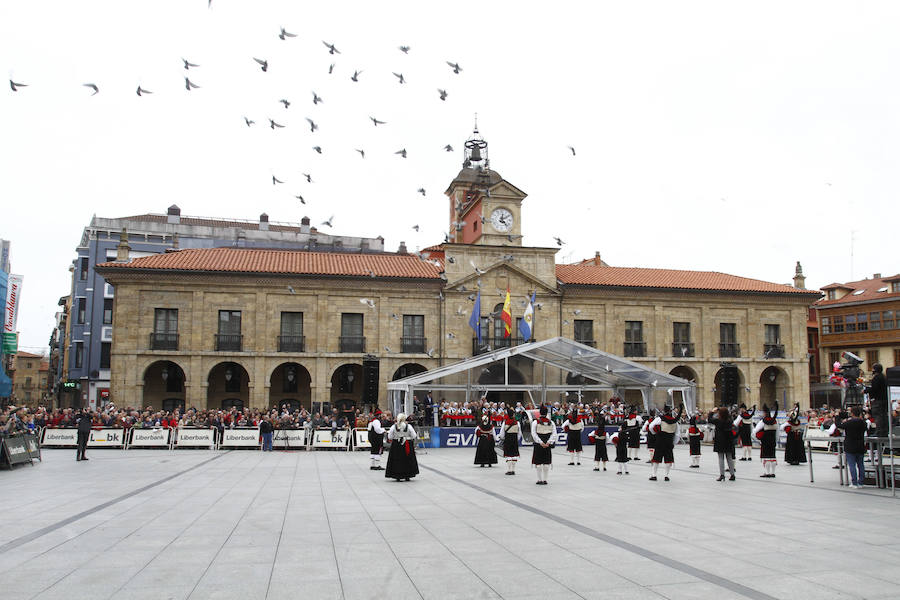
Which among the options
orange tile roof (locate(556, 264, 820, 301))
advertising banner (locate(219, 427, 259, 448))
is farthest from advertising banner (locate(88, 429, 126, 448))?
orange tile roof (locate(556, 264, 820, 301))

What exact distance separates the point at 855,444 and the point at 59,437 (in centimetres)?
2630

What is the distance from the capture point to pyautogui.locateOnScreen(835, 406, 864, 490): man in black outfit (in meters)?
14.1

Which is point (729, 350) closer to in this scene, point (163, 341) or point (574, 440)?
point (574, 440)

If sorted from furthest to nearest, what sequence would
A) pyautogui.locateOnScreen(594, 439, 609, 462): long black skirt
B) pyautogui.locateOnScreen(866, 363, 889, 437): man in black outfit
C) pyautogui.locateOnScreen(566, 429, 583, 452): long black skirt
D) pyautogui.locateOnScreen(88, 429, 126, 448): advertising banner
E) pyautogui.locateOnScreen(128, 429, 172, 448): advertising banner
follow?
pyautogui.locateOnScreen(128, 429, 172, 448): advertising banner, pyautogui.locateOnScreen(88, 429, 126, 448): advertising banner, pyautogui.locateOnScreen(566, 429, 583, 452): long black skirt, pyautogui.locateOnScreen(594, 439, 609, 462): long black skirt, pyautogui.locateOnScreen(866, 363, 889, 437): man in black outfit

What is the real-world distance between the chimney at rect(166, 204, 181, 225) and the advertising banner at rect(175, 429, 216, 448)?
4053 cm

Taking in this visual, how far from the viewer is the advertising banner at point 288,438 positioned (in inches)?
1075

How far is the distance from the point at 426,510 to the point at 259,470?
345 inches

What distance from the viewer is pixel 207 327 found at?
3850 cm

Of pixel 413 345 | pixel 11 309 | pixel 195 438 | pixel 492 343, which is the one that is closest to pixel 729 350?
pixel 492 343

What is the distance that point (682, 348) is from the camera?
43844 millimetres

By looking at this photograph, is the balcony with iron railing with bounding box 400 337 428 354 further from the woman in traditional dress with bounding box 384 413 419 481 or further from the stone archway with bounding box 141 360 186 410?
the woman in traditional dress with bounding box 384 413 419 481

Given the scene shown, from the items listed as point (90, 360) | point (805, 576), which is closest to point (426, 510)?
point (805, 576)

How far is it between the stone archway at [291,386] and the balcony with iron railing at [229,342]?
2.64m

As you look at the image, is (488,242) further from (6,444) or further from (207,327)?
→ (6,444)
